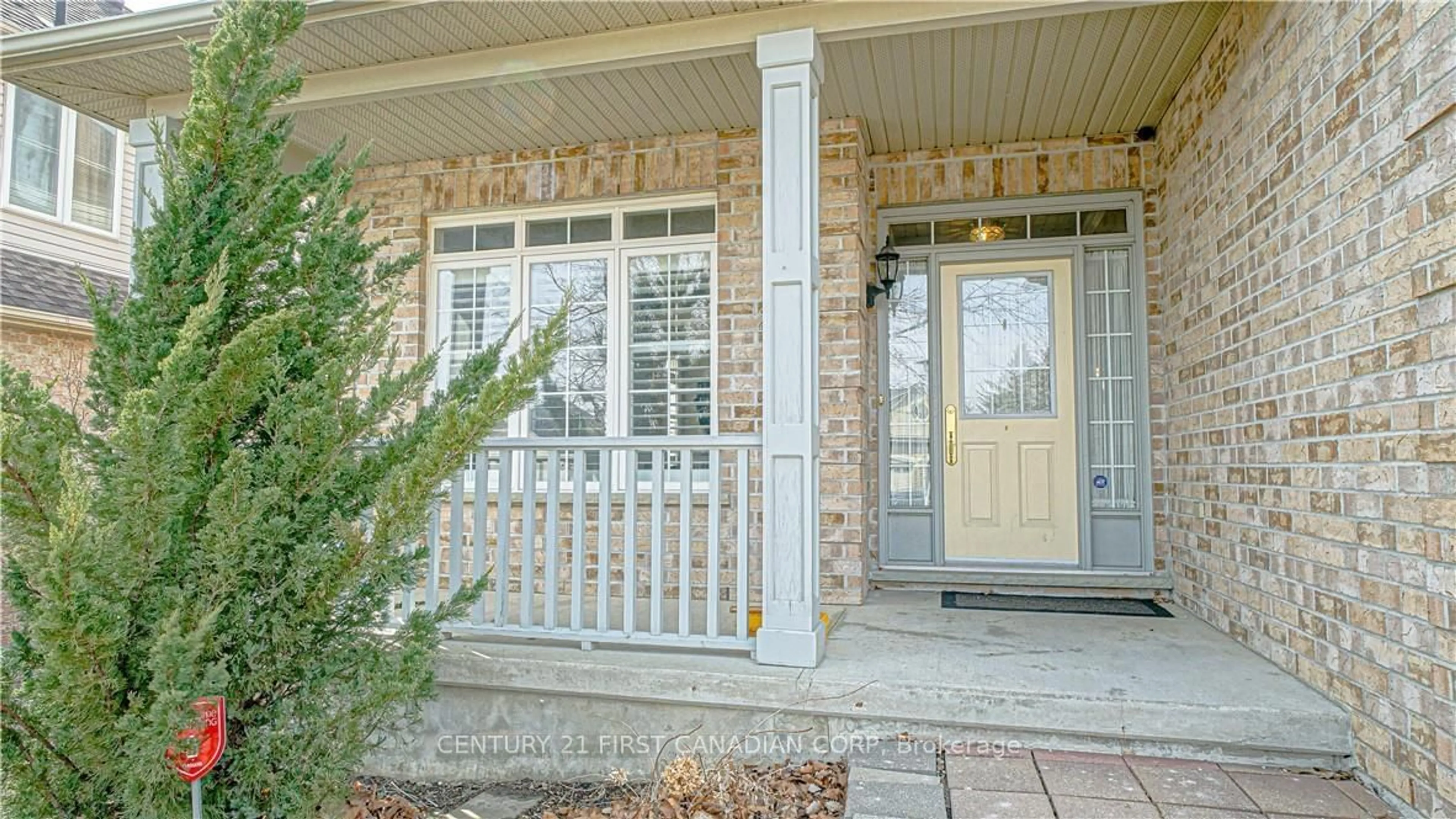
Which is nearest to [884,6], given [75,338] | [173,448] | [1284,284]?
[1284,284]

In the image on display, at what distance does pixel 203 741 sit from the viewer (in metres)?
1.50

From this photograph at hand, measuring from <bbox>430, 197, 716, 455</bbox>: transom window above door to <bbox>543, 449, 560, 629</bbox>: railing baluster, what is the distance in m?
1.52

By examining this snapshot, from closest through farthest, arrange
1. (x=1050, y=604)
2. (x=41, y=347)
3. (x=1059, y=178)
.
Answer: (x=1050, y=604), (x=1059, y=178), (x=41, y=347)

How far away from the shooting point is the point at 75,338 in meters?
6.85

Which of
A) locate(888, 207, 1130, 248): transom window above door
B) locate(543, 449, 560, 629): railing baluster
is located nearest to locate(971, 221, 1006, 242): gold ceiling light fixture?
locate(888, 207, 1130, 248): transom window above door

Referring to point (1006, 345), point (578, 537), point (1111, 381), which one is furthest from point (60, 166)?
point (1111, 381)

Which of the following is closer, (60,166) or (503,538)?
(503,538)

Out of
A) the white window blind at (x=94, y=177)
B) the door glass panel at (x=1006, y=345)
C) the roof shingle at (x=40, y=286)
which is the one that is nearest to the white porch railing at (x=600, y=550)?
the door glass panel at (x=1006, y=345)

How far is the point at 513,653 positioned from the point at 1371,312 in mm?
3044

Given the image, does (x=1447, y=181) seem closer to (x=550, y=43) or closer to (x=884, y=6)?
(x=884, y=6)

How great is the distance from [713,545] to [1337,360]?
6.98 feet

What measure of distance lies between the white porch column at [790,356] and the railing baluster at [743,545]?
0.23 feet

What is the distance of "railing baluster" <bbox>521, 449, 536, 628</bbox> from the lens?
304 cm

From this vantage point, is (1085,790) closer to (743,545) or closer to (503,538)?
(743,545)
